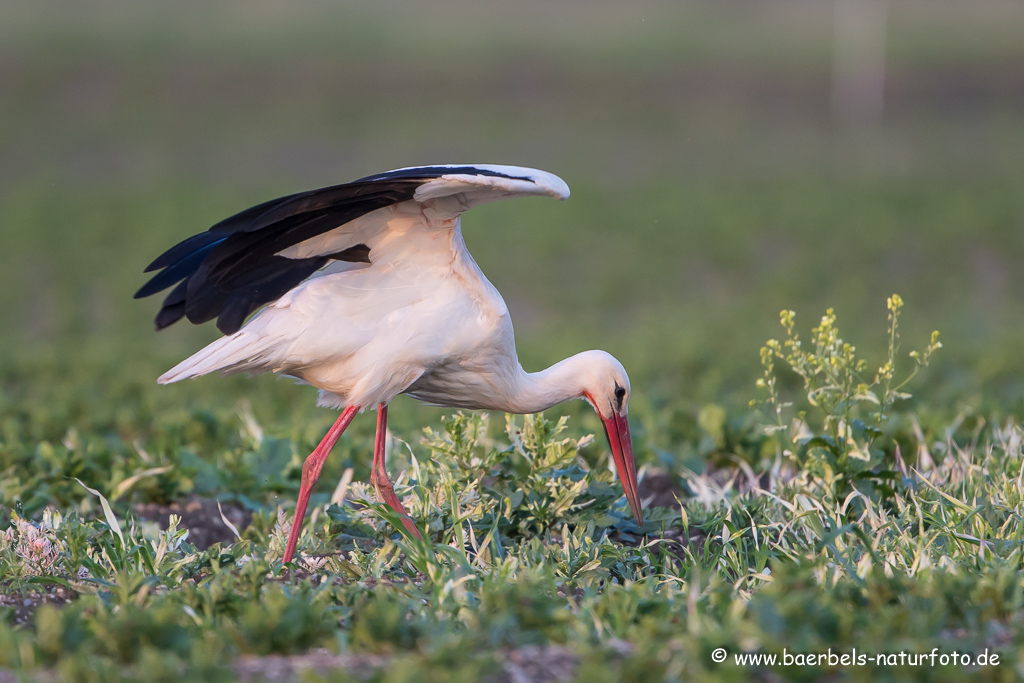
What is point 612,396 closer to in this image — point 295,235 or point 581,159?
point 295,235

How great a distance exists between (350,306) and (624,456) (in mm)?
1298

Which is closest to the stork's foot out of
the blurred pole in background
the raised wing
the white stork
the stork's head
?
the white stork

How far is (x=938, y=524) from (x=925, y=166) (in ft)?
67.9

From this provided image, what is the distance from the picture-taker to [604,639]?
10.0 ft

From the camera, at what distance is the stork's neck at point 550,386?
14.8 ft

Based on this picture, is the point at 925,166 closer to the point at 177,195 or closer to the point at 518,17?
the point at 177,195

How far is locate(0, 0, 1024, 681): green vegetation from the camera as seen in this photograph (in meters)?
2.96

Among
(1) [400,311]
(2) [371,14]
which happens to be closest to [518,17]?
(2) [371,14]

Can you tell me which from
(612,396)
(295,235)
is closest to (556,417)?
(612,396)

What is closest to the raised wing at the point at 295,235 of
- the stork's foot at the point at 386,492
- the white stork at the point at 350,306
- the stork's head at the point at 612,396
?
the white stork at the point at 350,306

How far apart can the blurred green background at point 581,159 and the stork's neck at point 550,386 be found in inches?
69.8

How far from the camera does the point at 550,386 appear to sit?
14.9ft

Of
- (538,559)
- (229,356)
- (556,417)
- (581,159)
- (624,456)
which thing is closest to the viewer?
(538,559)

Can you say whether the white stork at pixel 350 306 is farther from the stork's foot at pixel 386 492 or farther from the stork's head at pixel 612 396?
the stork's head at pixel 612 396
